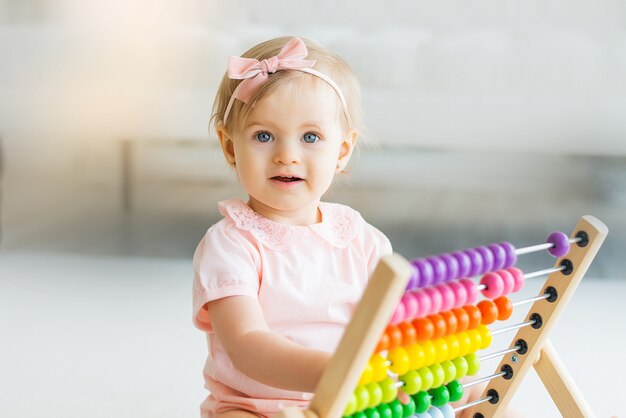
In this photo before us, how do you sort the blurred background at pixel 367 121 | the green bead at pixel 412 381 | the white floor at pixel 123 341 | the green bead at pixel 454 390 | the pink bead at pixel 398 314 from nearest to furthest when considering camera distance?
the pink bead at pixel 398 314 < the green bead at pixel 412 381 < the green bead at pixel 454 390 < the white floor at pixel 123 341 < the blurred background at pixel 367 121

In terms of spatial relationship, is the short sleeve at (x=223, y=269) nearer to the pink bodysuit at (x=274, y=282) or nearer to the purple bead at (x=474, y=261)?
the pink bodysuit at (x=274, y=282)

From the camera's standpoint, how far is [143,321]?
2.29 meters

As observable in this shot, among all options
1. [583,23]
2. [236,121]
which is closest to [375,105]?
[583,23]

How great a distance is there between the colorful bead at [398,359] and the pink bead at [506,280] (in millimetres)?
191

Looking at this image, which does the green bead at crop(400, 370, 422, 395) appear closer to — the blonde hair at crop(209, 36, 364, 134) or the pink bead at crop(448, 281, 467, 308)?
the pink bead at crop(448, 281, 467, 308)

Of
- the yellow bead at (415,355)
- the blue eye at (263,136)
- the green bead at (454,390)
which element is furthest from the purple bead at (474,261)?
the blue eye at (263,136)

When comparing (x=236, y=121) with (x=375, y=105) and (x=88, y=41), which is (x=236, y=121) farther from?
(x=88, y=41)

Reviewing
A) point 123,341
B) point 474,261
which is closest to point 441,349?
point 474,261

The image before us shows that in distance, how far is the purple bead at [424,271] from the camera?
95 centimetres

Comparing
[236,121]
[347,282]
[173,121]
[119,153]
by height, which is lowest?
[119,153]

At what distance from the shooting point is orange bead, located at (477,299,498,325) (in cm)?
113

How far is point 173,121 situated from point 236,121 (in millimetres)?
1838

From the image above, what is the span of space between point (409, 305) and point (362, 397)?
11cm

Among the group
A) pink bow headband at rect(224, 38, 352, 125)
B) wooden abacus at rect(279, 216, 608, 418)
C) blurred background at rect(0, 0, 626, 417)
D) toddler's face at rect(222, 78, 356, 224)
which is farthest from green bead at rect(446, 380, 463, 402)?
blurred background at rect(0, 0, 626, 417)
